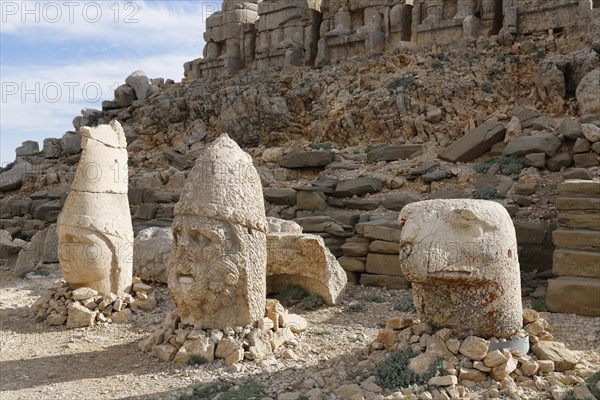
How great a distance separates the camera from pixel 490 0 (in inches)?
684

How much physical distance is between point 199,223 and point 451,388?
2678 mm

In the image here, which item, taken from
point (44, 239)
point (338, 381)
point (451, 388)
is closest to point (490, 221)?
point (451, 388)

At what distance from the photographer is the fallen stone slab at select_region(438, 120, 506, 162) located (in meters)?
12.6

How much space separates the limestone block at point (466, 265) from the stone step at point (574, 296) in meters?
2.60

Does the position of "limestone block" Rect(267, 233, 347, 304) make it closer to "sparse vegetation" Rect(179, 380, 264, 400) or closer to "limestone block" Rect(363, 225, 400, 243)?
"limestone block" Rect(363, 225, 400, 243)

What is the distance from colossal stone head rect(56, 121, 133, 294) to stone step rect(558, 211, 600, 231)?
574cm

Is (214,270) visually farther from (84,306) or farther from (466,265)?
(84,306)

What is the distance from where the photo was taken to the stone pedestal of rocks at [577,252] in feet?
22.9

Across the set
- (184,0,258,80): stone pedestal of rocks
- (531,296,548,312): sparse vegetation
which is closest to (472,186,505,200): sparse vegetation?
(531,296,548,312): sparse vegetation

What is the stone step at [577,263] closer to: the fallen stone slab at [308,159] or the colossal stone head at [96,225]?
the colossal stone head at [96,225]

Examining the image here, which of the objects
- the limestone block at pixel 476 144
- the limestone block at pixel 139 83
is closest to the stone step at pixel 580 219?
the limestone block at pixel 476 144

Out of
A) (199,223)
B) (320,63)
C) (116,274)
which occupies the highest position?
(320,63)

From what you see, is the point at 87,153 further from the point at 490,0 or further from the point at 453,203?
the point at 490,0

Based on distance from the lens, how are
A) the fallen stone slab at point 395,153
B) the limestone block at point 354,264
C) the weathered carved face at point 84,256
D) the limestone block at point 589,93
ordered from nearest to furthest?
the weathered carved face at point 84,256 → the limestone block at point 354,264 → the limestone block at point 589,93 → the fallen stone slab at point 395,153
